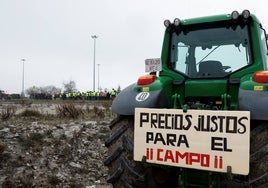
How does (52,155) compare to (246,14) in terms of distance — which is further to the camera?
(52,155)

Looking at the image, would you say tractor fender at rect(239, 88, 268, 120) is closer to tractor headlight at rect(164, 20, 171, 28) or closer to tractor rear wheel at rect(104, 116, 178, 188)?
tractor rear wheel at rect(104, 116, 178, 188)

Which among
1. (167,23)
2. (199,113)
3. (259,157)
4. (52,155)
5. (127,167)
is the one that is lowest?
(52,155)

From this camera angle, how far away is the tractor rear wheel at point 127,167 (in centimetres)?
398

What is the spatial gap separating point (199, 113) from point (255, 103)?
503mm

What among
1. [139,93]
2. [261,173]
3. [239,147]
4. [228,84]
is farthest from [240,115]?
[139,93]

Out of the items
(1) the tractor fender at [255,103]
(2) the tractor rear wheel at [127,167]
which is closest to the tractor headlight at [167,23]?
(2) the tractor rear wheel at [127,167]

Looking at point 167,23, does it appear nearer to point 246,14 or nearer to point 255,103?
point 246,14

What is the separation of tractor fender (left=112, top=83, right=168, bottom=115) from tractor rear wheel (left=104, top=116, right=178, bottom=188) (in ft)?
0.37

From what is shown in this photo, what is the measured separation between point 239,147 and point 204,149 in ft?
1.04

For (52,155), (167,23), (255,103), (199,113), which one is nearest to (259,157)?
(255,103)

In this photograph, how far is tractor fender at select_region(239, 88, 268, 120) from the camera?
3.40 meters

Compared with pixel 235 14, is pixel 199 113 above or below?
below

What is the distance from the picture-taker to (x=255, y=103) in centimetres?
345

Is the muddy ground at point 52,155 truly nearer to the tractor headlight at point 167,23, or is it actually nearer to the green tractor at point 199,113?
the green tractor at point 199,113
